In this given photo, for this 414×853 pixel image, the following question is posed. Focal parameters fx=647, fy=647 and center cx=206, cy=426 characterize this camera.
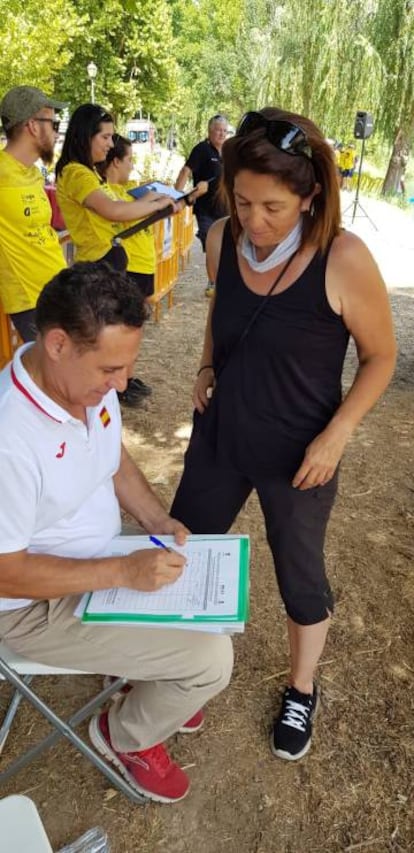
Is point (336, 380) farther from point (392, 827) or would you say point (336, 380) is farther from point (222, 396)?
point (392, 827)

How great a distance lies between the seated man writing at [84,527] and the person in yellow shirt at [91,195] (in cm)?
248

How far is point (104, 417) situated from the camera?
1.77m

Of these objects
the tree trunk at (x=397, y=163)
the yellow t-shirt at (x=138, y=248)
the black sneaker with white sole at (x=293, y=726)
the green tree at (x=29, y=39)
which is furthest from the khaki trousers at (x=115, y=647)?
the green tree at (x=29, y=39)

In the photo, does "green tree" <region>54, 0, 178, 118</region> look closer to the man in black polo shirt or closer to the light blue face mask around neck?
the man in black polo shirt

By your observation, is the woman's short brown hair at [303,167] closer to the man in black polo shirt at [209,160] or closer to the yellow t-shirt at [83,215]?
the yellow t-shirt at [83,215]

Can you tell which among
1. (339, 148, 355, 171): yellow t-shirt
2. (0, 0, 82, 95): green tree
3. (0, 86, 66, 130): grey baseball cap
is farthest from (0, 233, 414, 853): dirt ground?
(0, 0, 82, 95): green tree

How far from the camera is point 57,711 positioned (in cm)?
233

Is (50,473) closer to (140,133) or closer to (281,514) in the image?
(281,514)

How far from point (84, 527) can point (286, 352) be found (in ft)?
2.34

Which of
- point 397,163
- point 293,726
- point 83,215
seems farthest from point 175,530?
point 397,163

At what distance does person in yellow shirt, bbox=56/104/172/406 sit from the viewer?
3.96 metres

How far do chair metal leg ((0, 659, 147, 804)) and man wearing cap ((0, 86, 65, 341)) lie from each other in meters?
2.27

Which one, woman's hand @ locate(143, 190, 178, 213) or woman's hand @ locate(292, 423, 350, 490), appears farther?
woman's hand @ locate(143, 190, 178, 213)

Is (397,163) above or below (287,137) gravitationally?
below
